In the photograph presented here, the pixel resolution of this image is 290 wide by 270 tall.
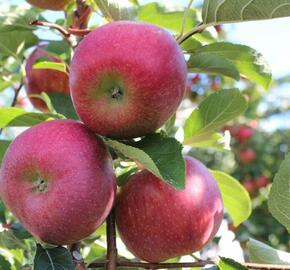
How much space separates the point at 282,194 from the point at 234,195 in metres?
0.46

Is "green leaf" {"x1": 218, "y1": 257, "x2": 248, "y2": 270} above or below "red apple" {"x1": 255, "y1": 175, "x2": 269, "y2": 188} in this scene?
above

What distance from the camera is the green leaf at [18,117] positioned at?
127 cm

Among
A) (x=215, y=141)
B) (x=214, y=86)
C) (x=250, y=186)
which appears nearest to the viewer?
(x=215, y=141)

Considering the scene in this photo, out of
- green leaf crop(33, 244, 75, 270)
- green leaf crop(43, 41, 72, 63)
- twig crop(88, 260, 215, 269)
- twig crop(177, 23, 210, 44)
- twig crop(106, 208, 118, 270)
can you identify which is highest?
twig crop(177, 23, 210, 44)

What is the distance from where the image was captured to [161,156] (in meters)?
1.07

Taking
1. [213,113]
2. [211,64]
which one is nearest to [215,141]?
[213,113]

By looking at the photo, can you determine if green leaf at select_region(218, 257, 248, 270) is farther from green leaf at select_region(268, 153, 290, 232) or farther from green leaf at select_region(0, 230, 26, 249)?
green leaf at select_region(0, 230, 26, 249)

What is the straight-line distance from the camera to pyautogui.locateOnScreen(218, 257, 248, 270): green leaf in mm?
1089

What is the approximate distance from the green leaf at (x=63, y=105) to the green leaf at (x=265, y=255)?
1.85ft

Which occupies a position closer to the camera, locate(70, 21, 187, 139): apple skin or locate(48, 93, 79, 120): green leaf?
locate(70, 21, 187, 139): apple skin

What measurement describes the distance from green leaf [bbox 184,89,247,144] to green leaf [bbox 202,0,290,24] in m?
0.19

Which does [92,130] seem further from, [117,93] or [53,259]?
[53,259]

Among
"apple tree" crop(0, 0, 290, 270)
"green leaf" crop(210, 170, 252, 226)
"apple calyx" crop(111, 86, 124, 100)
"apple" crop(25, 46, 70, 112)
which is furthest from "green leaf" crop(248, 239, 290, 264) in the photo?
"apple" crop(25, 46, 70, 112)

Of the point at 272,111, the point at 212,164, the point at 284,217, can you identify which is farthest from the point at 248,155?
the point at 284,217
